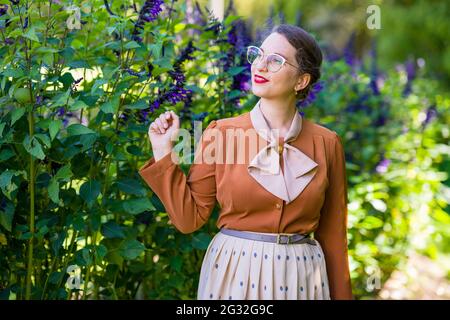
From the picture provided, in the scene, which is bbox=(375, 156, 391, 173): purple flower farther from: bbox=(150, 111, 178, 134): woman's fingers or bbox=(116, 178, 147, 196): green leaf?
bbox=(150, 111, 178, 134): woman's fingers

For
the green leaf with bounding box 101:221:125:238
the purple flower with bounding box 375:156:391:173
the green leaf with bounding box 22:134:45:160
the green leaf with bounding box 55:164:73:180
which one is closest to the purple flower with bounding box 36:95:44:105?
the green leaf with bounding box 22:134:45:160

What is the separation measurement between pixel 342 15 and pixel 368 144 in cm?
961

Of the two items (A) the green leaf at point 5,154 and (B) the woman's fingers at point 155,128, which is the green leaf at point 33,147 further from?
(B) the woman's fingers at point 155,128

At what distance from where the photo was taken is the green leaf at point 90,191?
7.49ft

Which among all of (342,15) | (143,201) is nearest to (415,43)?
(342,15)

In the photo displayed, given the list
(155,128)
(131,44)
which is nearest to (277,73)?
(155,128)

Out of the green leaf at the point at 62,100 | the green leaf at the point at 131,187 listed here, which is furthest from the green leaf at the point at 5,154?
the green leaf at the point at 131,187

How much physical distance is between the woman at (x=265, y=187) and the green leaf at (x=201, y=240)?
1.81 feet

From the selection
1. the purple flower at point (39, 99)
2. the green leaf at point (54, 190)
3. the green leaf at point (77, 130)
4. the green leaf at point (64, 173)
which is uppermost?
the purple flower at point (39, 99)

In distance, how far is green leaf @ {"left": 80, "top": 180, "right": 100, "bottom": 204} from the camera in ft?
7.49

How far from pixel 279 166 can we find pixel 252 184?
0.09 m

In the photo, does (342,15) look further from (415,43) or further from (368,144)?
(368,144)

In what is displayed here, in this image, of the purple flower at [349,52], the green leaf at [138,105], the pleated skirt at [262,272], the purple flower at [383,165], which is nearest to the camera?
the pleated skirt at [262,272]
